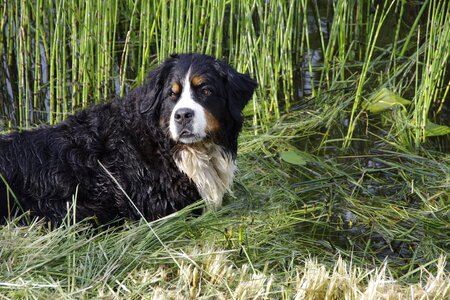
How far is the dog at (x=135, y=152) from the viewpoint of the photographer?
4.46 meters

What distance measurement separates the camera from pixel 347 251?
15.0 ft

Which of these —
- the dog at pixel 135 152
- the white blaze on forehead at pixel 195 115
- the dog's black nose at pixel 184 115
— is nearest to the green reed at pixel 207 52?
the dog at pixel 135 152

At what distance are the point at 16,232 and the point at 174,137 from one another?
989mm

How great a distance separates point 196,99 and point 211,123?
0.53ft

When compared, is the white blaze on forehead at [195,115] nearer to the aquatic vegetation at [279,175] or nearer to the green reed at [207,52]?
the aquatic vegetation at [279,175]

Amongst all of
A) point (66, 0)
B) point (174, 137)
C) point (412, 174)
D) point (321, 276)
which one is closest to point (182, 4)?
point (66, 0)

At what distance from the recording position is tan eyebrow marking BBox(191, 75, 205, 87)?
14.5 feet

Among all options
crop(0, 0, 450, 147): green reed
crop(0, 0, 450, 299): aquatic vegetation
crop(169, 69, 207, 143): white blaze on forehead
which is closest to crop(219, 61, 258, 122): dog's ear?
crop(169, 69, 207, 143): white blaze on forehead

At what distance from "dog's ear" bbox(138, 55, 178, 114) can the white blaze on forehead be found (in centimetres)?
17

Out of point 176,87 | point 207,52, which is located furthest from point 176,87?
point 207,52

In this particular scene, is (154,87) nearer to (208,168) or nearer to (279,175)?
(208,168)

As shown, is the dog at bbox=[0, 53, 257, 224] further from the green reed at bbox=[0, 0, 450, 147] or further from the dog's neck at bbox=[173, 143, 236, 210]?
the green reed at bbox=[0, 0, 450, 147]

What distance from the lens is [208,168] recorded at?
15.3 feet

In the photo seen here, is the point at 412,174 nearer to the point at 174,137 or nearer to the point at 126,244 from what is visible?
the point at 174,137
